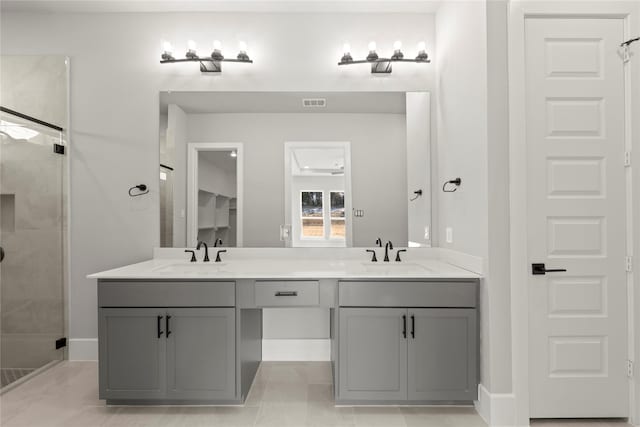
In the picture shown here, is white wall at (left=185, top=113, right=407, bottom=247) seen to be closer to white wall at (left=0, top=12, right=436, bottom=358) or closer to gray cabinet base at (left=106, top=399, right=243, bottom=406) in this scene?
white wall at (left=0, top=12, right=436, bottom=358)

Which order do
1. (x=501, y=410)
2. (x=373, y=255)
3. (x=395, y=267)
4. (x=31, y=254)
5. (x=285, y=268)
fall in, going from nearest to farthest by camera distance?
(x=501, y=410) < (x=285, y=268) < (x=395, y=267) < (x=31, y=254) < (x=373, y=255)

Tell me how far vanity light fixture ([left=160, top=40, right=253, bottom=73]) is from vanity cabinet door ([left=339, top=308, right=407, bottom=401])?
207cm

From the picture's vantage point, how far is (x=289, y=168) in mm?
2973

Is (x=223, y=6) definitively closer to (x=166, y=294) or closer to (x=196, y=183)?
(x=196, y=183)

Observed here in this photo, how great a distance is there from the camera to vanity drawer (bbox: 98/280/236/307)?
2229 millimetres

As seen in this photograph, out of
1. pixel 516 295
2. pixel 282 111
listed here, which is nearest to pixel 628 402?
pixel 516 295

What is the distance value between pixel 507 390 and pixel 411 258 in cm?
110

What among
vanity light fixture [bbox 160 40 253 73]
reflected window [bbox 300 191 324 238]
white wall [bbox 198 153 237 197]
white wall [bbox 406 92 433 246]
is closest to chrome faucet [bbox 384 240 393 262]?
white wall [bbox 406 92 433 246]

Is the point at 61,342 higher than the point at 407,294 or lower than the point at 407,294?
lower

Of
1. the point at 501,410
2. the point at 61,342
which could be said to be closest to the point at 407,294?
the point at 501,410

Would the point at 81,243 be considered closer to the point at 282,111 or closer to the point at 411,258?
the point at 282,111

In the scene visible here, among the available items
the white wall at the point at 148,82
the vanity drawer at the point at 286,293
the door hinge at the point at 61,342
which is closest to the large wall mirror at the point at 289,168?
the white wall at the point at 148,82

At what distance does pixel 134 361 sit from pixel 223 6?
2611mm

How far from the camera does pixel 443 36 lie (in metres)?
2.82
